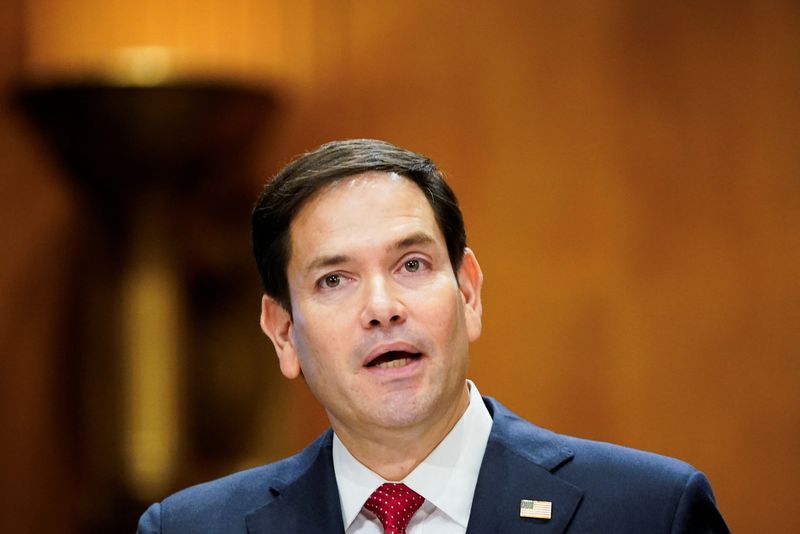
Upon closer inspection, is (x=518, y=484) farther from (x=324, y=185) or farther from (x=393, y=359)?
(x=324, y=185)

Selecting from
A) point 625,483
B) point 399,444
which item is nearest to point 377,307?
point 399,444

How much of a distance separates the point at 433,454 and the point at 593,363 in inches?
53.7

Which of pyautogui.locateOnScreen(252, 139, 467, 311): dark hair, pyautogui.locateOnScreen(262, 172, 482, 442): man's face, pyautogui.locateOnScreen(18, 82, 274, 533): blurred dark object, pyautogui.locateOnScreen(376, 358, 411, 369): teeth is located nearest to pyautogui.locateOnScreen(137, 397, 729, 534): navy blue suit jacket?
pyautogui.locateOnScreen(262, 172, 482, 442): man's face

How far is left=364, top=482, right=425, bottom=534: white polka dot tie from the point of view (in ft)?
7.73

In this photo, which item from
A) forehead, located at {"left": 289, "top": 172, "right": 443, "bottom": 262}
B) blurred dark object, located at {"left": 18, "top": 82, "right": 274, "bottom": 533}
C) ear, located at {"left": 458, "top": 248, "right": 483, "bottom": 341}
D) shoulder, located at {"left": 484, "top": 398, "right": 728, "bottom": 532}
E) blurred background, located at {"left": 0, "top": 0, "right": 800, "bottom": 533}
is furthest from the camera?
blurred background, located at {"left": 0, "top": 0, "right": 800, "bottom": 533}

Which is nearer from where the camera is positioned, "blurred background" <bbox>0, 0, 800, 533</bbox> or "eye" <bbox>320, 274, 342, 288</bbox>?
"eye" <bbox>320, 274, 342, 288</bbox>

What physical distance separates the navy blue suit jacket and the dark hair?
336 millimetres

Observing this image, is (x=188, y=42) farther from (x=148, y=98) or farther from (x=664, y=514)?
(x=664, y=514)

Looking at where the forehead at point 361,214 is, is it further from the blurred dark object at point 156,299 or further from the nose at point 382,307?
the blurred dark object at point 156,299

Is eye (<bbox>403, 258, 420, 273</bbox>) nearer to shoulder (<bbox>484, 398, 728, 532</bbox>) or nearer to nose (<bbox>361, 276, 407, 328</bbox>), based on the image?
nose (<bbox>361, 276, 407, 328</bbox>)

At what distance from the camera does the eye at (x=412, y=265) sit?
2.41 m

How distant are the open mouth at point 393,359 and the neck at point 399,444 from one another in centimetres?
12

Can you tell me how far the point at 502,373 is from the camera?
3.71 metres

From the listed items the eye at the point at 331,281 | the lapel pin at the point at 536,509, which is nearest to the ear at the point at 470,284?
the eye at the point at 331,281
